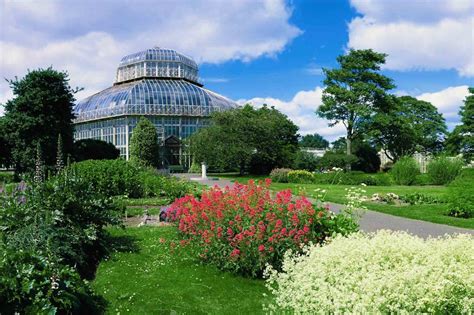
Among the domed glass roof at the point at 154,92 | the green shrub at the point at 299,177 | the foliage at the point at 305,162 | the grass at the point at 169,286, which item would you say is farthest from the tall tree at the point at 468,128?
the grass at the point at 169,286

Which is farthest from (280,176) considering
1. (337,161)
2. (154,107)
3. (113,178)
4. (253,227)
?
(154,107)

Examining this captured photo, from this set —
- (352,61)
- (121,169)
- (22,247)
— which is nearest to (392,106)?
(352,61)

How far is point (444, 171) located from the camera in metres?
25.4

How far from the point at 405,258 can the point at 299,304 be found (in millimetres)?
1303

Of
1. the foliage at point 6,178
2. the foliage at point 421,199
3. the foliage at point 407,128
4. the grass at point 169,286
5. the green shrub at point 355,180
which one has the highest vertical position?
the foliage at point 407,128

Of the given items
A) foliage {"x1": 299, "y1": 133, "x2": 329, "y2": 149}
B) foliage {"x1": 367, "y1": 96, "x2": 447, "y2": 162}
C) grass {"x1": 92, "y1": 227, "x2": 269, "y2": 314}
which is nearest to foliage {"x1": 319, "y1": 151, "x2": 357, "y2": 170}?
foliage {"x1": 367, "y1": 96, "x2": 447, "y2": 162}

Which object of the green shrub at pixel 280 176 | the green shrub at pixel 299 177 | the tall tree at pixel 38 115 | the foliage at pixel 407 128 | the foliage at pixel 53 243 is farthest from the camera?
the foliage at pixel 407 128

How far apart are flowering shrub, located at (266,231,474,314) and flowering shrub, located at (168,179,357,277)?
4.10ft

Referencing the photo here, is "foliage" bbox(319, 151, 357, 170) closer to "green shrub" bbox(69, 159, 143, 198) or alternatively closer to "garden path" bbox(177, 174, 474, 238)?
"green shrub" bbox(69, 159, 143, 198)

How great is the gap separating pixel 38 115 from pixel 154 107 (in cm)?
2363

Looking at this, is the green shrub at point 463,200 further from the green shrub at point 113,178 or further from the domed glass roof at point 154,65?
the domed glass roof at point 154,65

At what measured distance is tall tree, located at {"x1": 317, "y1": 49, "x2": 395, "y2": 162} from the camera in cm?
3762

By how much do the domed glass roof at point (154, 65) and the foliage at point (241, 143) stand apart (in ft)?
68.6

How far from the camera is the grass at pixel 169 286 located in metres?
5.32
